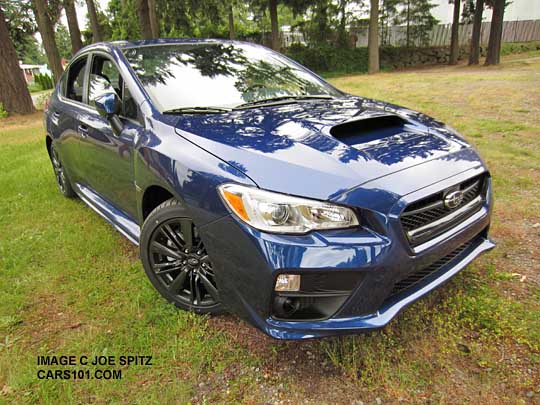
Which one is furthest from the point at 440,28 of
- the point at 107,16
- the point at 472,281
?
the point at 472,281

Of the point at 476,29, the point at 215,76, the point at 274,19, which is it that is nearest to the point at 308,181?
the point at 215,76

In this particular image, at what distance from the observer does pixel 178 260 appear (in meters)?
2.23

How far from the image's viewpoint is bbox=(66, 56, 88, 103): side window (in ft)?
11.3

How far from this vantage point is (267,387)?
1857 millimetres

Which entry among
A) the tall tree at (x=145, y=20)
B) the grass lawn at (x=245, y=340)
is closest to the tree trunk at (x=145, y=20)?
the tall tree at (x=145, y=20)

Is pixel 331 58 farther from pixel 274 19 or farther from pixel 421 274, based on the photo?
pixel 421 274

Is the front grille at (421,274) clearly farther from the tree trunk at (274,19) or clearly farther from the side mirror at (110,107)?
the tree trunk at (274,19)

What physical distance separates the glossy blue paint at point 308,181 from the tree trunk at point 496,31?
1811 centimetres

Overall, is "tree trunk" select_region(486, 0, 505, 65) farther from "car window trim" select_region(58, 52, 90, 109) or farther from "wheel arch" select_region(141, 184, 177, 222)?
"wheel arch" select_region(141, 184, 177, 222)

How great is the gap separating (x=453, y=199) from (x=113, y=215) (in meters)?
2.36

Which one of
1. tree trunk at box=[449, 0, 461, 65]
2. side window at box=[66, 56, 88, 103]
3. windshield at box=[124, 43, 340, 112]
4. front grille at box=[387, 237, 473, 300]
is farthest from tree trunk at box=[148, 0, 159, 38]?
front grille at box=[387, 237, 473, 300]

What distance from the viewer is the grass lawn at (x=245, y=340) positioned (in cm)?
183

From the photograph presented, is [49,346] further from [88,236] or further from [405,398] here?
[405,398]

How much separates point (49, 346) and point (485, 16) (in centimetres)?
3233
